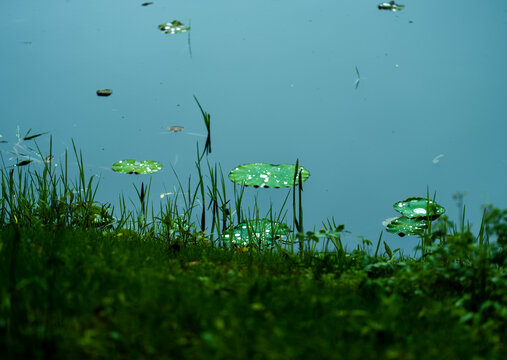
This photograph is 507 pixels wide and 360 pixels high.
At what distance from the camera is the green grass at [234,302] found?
4.44ft

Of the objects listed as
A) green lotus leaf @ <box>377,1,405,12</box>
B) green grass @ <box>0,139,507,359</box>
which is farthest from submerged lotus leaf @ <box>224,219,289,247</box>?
green lotus leaf @ <box>377,1,405,12</box>

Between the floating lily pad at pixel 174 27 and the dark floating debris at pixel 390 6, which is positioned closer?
the floating lily pad at pixel 174 27

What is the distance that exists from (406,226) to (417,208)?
0.74 feet

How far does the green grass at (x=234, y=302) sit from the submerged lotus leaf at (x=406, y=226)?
58cm

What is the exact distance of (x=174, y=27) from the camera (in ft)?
15.6

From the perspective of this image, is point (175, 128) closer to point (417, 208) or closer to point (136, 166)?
point (136, 166)

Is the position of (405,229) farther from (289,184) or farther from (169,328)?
(169,328)

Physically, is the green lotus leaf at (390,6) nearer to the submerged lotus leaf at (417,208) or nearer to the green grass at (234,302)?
the submerged lotus leaf at (417,208)

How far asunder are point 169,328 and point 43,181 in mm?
2044

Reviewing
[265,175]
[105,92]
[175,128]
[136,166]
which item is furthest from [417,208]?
[105,92]

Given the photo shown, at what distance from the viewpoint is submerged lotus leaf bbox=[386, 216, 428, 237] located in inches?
126

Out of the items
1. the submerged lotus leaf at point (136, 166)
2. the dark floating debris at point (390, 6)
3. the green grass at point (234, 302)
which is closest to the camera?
the green grass at point (234, 302)

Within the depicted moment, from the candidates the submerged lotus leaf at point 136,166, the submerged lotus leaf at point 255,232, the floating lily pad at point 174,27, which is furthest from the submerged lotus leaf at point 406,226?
the floating lily pad at point 174,27

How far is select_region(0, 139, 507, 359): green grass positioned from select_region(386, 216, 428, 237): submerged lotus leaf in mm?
578
